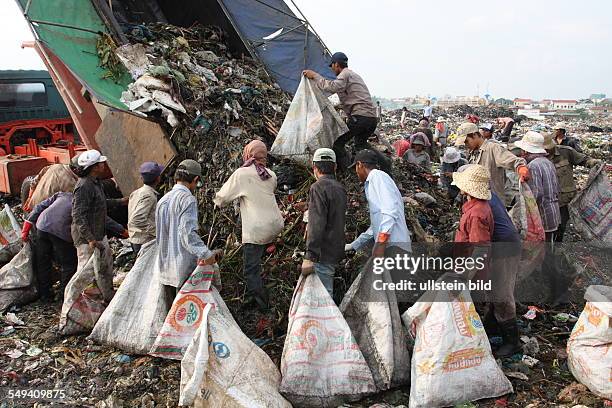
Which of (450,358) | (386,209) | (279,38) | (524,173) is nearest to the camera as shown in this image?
(450,358)

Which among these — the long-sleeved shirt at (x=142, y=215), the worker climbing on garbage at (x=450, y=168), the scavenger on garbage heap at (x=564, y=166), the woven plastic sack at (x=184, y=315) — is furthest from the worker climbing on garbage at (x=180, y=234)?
the worker climbing on garbage at (x=450, y=168)

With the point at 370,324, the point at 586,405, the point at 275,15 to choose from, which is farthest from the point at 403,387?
the point at 275,15

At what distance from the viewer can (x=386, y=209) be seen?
10.4 feet

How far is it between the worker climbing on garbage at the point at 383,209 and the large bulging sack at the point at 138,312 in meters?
1.42

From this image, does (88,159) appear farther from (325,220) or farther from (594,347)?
(594,347)

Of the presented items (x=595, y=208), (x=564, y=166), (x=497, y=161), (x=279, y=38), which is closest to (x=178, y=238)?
(x=497, y=161)

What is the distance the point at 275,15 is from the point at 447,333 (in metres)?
5.99

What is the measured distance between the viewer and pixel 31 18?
5.35 meters

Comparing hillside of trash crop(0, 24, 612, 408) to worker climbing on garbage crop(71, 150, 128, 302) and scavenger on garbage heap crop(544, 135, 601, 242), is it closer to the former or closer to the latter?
worker climbing on garbage crop(71, 150, 128, 302)

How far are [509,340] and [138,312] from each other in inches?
105

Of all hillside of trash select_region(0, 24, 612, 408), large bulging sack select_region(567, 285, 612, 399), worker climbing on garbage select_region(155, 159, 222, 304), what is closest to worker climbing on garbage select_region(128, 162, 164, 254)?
worker climbing on garbage select_region(155, 159, 222, 304)

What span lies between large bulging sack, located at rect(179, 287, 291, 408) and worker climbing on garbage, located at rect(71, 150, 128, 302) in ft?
4.83

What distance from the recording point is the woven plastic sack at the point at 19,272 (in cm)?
412

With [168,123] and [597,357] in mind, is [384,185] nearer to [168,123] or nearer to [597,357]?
[597,357]
